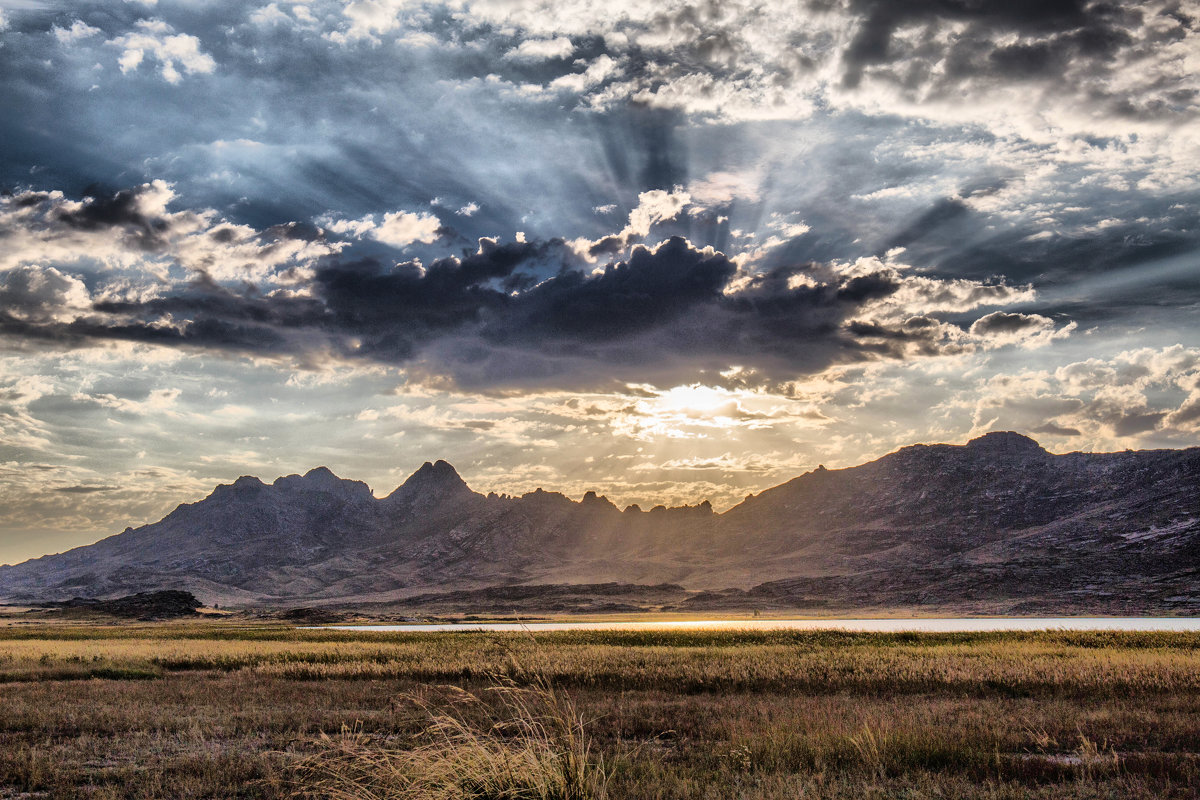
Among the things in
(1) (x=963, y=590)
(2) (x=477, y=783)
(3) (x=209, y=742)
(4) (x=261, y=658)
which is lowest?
(1) (x=963, y=590)

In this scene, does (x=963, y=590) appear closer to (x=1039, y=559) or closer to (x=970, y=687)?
(x=1039, y=559)

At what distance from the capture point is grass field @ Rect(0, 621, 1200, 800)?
11398mm

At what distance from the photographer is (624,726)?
62.4ft

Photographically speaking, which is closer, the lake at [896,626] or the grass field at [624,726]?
the grass field at [624,726]

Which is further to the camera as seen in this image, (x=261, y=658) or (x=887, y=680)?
(x=261, y=658)

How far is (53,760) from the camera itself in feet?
49.9

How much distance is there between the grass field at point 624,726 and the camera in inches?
449

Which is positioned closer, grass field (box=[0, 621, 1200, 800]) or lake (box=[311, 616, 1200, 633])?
grass field (box=[0, 621, 1200, 800])

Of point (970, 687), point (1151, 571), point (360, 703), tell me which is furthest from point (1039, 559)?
point (360, 703)

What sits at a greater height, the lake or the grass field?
the grass field

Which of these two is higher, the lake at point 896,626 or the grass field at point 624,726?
the grass field at point 624,726

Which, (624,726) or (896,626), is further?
(896,626)

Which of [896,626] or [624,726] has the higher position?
[624,726]

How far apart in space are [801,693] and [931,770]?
12.0 m
